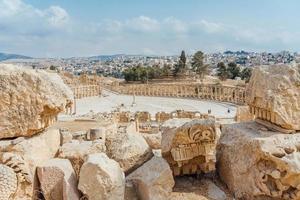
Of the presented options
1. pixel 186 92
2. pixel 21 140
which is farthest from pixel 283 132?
pixel 186 92

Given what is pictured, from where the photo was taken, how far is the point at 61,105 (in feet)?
16.1

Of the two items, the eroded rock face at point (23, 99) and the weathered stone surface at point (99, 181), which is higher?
the eroded rock face at point (23, 99)

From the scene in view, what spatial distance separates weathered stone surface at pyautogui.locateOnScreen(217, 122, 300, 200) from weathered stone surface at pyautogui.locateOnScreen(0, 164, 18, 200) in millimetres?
2904

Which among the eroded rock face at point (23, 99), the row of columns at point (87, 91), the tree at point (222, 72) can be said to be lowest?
the row of columns at point (87, 91)

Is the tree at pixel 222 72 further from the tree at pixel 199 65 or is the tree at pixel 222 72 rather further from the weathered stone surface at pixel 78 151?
the weathered stone surface at pixel 78 151

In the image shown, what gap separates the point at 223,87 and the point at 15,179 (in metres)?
46.6

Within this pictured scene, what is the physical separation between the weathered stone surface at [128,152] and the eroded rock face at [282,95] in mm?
1752

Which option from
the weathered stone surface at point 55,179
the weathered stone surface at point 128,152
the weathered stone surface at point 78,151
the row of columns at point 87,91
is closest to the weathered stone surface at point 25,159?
the weathered stone surface at point 55,179

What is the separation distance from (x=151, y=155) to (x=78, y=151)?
101 centimetres

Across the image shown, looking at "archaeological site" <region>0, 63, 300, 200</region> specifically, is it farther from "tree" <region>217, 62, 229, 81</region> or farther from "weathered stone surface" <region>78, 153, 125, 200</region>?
"tree" <region>217, 62, 229, 81</region>

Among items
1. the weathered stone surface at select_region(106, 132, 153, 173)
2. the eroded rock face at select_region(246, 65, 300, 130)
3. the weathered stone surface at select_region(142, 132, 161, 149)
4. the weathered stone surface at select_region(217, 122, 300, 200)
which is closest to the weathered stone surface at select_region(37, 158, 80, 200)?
the weathered stone surface at select_region(106, 132, 153, 173)

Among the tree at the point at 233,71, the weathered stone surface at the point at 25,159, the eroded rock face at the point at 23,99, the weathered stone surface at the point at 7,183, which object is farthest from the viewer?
the tree at the point at 233,71

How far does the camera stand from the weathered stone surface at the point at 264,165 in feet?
15.5

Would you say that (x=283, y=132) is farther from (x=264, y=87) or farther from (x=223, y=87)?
(x=223, y=87)
